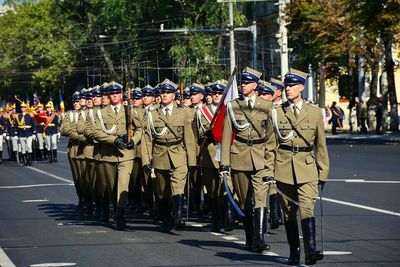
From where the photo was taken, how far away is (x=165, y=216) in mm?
16062

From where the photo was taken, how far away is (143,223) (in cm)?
1755

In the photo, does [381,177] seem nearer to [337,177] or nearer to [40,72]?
[337,177]

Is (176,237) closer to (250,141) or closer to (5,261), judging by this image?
(250,141)

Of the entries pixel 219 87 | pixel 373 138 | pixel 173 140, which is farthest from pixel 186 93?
pixel 373 138

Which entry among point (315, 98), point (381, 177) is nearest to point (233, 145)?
point (381, 177)

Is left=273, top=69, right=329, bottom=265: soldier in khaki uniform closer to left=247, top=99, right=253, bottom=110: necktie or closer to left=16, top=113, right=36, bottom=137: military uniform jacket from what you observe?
left=247, top=99, right=253, bottom=110: necktie

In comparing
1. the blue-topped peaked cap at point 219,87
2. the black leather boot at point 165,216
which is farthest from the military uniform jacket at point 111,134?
the blue-topped peaked cap at point 219,87

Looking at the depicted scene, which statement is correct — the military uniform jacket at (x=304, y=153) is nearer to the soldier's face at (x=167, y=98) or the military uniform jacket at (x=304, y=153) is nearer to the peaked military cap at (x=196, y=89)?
the soldier's face at (x=167, y=98)

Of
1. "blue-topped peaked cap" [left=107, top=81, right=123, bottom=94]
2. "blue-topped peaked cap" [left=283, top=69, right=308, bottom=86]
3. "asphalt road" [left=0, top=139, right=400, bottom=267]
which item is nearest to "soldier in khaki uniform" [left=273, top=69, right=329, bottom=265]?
"blue-topped peaked cap" [left=283, top=69, right=308, bottom=86]

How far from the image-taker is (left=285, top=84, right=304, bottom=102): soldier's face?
1220 cm

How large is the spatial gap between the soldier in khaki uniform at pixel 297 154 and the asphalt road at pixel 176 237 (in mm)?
618

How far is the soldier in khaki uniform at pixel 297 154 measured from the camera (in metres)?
12.1

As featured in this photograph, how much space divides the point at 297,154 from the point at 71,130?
29.4ft

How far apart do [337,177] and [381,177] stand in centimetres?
108
